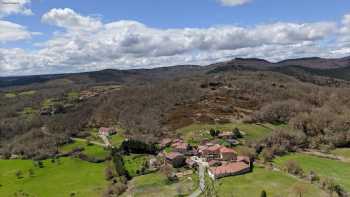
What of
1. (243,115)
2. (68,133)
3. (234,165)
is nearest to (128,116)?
(68,133)

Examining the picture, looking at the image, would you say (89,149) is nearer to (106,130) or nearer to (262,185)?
(106,130)

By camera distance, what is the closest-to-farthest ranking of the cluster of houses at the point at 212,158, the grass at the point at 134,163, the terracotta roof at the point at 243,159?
the cluster of houses at the point at 212,158 → the terracotta roof at the point at 243,159 → the grass at the point at 134,163

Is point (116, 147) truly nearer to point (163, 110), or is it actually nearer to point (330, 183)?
point (163, 110)

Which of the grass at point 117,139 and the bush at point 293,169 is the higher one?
the bush at point 293,169

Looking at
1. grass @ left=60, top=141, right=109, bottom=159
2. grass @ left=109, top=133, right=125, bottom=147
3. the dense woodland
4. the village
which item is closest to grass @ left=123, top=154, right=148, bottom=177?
the village

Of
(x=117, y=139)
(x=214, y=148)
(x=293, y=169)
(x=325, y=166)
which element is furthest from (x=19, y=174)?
(x=325, y=166)

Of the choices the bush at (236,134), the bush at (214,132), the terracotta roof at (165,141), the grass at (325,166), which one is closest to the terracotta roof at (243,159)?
the grass at (325,166)

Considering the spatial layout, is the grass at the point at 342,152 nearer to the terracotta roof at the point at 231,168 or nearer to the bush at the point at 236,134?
the bush at the point at 236,134
